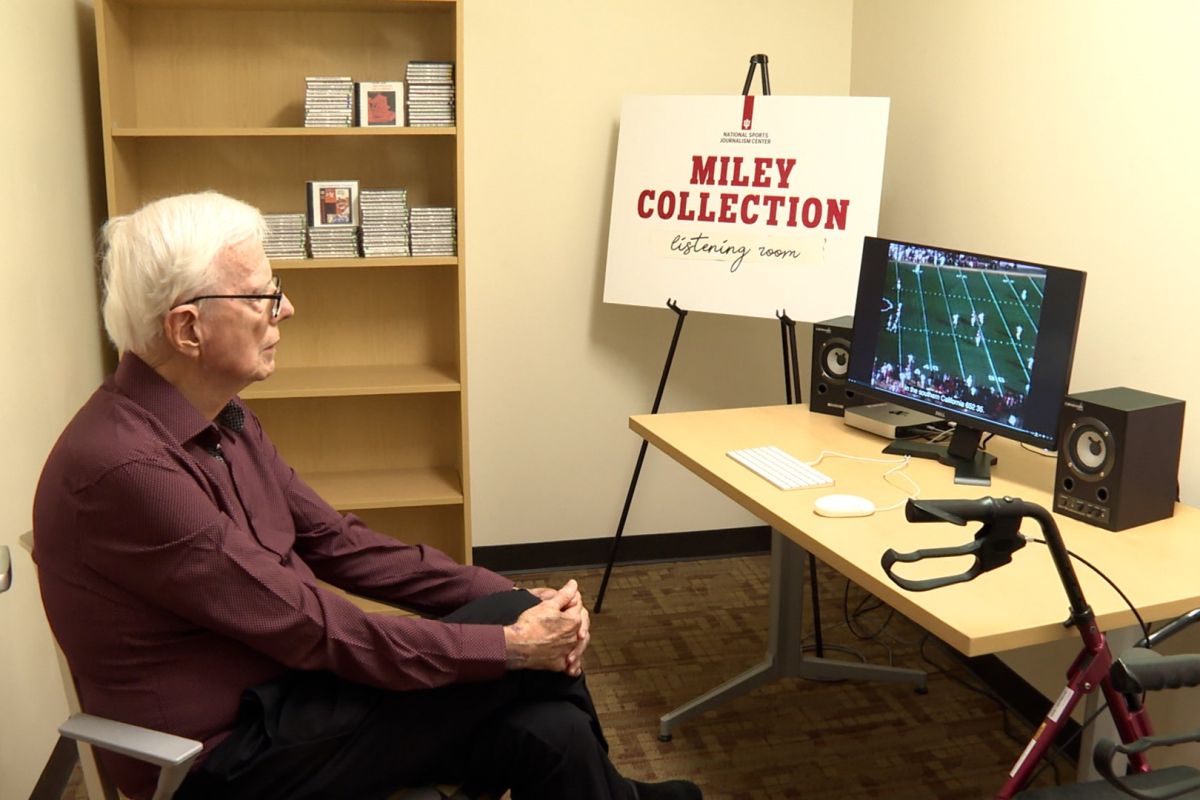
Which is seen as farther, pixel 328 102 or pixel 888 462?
pixel 328 102

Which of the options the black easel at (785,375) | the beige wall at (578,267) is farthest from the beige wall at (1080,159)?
the beige wall at (578,267)

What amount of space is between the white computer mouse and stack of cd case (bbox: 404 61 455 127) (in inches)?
63.6

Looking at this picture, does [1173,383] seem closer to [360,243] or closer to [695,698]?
[695,698]

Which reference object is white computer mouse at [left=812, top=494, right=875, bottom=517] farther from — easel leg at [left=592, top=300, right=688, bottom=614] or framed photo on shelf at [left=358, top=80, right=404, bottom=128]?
framed photo on shelf at [left=358, top=80, right=404, bottom=128]

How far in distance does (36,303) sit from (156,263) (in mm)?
1011

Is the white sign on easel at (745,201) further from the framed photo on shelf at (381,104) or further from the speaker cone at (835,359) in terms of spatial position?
the framed photo on shelf at (381,104)

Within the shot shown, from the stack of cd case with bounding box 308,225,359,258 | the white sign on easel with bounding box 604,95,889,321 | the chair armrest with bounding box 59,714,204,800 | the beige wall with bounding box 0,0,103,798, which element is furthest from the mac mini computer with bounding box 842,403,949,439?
the beige wall with bounding box 0,0,103,798

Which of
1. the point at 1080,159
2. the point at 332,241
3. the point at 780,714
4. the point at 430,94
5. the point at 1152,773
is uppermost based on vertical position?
the point at 430,94

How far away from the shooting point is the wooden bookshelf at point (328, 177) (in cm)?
312

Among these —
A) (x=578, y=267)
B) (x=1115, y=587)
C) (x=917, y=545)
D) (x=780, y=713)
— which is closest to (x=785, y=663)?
(x=780, y=713)

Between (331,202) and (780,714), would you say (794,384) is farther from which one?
(331,202)

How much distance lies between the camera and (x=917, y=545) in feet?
6.39

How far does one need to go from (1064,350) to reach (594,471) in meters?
1.91

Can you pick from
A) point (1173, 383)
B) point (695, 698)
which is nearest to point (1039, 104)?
point (1173, 383)
